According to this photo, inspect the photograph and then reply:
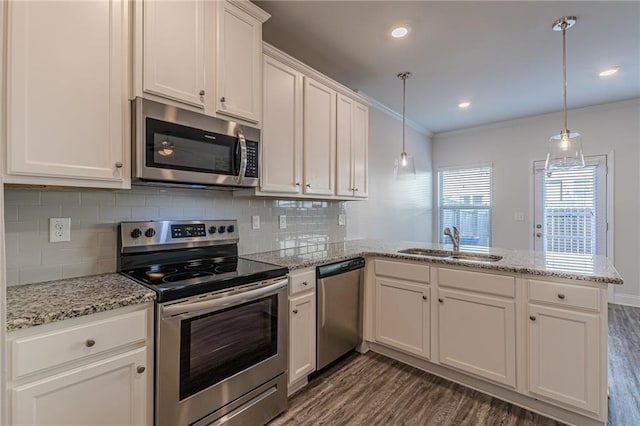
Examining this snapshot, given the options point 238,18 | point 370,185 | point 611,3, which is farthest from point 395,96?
point 238,18

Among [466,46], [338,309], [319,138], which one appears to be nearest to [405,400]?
[338,309]

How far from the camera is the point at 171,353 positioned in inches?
56.5

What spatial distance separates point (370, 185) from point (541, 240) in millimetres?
2803

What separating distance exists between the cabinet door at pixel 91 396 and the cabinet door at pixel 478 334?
75.8 inches

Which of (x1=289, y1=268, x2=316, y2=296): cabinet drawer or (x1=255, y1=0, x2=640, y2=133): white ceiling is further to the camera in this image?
(x1=255, y1=0, x2=640, y2=133): white ceiling

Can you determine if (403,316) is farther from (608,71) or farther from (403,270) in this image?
(608,71)

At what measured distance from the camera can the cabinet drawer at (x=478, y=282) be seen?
6.68ft

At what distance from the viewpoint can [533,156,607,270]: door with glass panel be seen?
4215 millimetres

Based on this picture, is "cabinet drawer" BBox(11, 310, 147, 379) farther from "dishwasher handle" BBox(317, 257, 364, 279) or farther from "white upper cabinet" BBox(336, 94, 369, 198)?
"white upper cabinet" BBox(336, 94, 369, 198)

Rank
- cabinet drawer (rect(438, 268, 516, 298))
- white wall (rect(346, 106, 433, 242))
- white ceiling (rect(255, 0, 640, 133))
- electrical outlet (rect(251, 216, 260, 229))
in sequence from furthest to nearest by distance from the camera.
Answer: white wall (rect(346, 106, 433, 242)), electrical outlet (rect(251, 216, 260, 229)), white ceiling (rect(255, 0, 640, 133)), cabinet drawer (rect(438, 268, 516, 298))

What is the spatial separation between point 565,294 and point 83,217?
273 centimetres

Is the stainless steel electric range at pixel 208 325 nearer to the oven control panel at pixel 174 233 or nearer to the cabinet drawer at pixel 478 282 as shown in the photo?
the oven control panel at pixel 174 233

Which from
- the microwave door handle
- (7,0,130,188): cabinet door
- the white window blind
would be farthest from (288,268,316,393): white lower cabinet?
the white window blind

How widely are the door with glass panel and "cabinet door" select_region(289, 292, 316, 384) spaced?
368 cm
